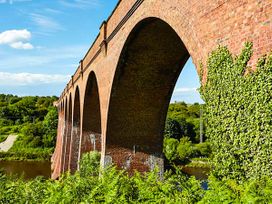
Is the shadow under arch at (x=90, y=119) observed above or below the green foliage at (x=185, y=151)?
above

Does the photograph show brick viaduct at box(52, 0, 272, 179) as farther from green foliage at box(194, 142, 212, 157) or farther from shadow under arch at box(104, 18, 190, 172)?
green foliage at box(194, 142, 212, 157)

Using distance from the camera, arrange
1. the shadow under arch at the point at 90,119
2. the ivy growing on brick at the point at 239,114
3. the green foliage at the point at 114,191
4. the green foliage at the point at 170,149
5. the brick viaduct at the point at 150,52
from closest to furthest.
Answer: the ivy growing on brick at the point at 239,114 < the brick viaduct at the point at 150,52 < the green foliage at the point at 114,191 < the shadow under arch at the point at 90,119 < the green foliage at the point at 170,149

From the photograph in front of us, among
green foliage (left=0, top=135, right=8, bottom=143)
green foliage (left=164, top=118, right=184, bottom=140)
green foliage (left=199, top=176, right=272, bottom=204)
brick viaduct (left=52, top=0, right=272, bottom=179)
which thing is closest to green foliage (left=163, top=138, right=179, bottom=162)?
green foliage (left=164, top=118, right=184, bottom=140)

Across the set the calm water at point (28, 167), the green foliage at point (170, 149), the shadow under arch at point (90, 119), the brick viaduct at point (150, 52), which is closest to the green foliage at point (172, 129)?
the green foliage at point (170, 149)

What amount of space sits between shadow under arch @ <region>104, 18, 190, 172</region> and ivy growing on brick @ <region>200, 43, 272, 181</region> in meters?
3.68

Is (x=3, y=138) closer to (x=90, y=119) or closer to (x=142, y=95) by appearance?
(x=90, y=119)

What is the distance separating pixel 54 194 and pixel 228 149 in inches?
117

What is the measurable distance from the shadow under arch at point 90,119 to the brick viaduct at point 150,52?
223 centimetres

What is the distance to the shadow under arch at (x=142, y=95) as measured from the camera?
842cm

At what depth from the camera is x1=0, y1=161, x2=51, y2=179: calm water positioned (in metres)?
33.4

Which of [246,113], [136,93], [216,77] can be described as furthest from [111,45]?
[246,113]

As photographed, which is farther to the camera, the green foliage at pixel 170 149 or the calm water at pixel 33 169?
the green foliage at pixel 170 149

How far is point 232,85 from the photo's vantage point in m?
3.82

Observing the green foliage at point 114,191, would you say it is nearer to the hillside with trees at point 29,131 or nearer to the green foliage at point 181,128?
the green foliage at point 181,128
